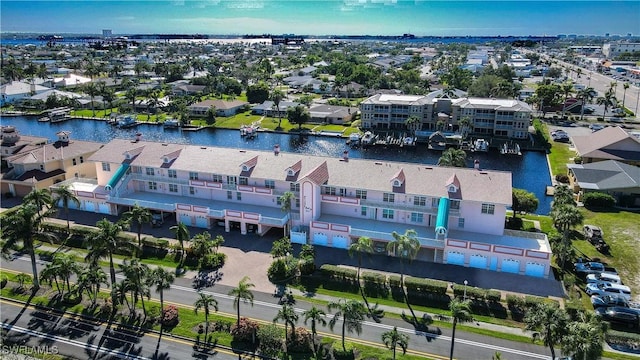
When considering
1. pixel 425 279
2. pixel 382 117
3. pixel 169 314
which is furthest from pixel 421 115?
pixel 169 314

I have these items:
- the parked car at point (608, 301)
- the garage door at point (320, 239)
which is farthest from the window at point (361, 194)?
the parked car at point (608, 301)

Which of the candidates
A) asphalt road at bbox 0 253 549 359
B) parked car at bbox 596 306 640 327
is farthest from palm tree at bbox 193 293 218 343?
parked car at bbox 596 306 640 327

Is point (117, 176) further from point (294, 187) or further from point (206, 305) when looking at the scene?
point (206, 305)

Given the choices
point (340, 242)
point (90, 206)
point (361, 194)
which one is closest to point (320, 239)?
point (340, 242)

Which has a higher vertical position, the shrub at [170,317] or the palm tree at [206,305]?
the palm tree at [206,305]

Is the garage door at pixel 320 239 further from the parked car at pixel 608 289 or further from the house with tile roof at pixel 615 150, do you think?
the house with tile roof at pixel 615 150

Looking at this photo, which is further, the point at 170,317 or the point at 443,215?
the point at 443,215

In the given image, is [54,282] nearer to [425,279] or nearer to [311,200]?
[311,200]
